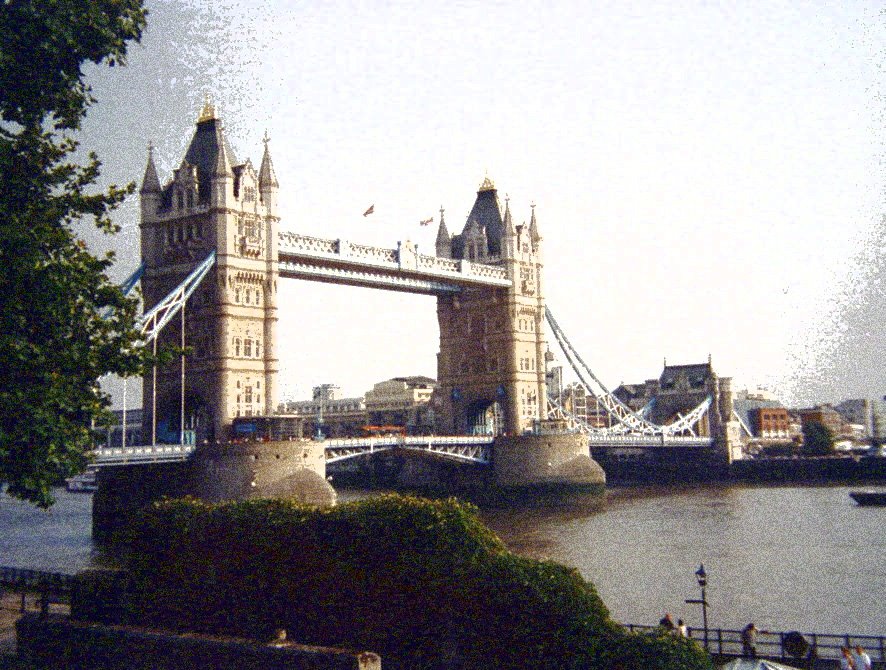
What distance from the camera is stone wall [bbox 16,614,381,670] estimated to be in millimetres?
20359

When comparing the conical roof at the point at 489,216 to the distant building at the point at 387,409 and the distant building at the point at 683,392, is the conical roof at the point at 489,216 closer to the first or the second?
the distant building at the point at 683,392

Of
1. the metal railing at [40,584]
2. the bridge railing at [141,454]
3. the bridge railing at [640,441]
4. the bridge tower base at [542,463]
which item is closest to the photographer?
the metal railing at [40,584]

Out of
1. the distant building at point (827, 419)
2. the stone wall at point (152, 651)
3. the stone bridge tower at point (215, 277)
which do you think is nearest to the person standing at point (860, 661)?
the stone wall at point (152, 651)

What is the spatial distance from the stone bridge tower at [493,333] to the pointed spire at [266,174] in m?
29.4

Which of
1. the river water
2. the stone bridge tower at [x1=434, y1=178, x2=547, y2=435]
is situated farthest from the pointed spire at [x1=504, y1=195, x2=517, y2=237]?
the river water

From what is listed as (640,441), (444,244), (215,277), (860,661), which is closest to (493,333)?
(444,244)

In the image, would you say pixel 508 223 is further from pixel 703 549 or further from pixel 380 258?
pixel 703 549

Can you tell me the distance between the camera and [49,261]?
19.9 metres

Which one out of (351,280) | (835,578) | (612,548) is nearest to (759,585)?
(835,578)

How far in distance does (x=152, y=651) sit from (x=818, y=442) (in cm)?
11564

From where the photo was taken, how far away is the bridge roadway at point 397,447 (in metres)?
56.4

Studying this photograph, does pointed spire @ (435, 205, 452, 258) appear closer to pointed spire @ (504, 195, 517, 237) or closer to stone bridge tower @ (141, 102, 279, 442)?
pointed spire @ (504, 195, 517, 237)

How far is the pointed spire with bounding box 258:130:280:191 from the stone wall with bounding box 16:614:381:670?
1968 inches

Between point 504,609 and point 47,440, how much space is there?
9844 millimetres
